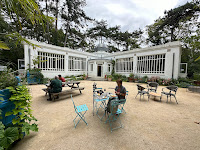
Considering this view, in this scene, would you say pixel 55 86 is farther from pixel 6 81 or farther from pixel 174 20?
pixel 174 20

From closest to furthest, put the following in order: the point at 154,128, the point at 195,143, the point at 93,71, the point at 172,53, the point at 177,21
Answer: the point at 195,143
the point at 154,128
the point at 172,53
the point at 177,21
the point at 93,71

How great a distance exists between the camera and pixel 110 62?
53.6 ft

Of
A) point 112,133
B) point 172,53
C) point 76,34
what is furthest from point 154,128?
point 76,34

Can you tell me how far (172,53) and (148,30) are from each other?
10884 mm

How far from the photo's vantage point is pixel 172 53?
10.3 m

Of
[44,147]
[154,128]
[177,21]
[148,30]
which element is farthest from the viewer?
[148,30]

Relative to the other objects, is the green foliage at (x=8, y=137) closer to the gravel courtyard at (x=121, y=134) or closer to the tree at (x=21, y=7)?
the gravel courtyard at (x=121, y=134)

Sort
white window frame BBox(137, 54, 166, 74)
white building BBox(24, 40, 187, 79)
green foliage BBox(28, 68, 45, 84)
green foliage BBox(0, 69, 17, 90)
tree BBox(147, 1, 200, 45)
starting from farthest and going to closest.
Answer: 1. tree BBox(147, 1, 200, 45)
2. white window frame BBox(137, 54, 166, 74)
3. white building BBox(24, 40, 187, 79)
4. green foliage BBox(28, 68, 45, 84)
5. green foliage BBox(0, 69, 17, 90)

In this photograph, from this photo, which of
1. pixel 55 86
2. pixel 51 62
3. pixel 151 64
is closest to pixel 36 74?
pixel 51 62

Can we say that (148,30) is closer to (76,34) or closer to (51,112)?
(76,34)

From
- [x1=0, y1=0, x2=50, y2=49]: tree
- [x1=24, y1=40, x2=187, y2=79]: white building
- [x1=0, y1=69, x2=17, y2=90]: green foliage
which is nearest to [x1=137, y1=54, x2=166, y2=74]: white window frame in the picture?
[x1=24, y1=40, x2=187, y2=79]: white building

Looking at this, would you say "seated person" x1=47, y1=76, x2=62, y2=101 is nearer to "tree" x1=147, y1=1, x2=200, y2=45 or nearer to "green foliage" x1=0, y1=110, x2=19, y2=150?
"green foliage" x1=0, y1=110, x2=19, y2=150

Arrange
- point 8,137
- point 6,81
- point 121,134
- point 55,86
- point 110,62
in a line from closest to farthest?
point 8,137
point 6,81
point 121,134
point 55,86
point 110,62

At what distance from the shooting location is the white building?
10.2m
